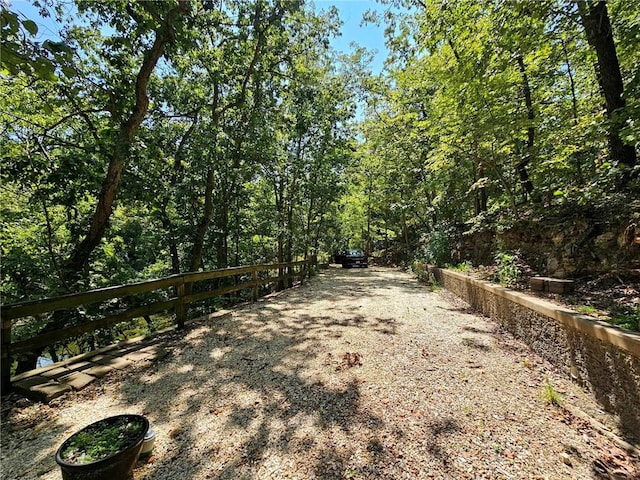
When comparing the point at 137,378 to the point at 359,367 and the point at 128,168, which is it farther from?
the point at 128,168

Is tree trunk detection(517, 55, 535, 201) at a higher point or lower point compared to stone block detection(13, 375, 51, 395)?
higher

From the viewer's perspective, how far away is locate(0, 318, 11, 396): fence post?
9.01 ft

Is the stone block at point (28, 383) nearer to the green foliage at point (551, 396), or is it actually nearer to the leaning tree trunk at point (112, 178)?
the leaning tree trunk at point (112, 178)

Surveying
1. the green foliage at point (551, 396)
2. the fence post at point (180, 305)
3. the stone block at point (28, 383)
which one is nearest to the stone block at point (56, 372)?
the stone block at point (28, 383)

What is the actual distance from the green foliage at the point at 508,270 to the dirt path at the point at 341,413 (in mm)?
1337

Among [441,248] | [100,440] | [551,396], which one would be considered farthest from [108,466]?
[441,248]

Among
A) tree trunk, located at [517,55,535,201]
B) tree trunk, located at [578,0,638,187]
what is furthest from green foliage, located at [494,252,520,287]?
tree trunk, located at [517,55,535,201]

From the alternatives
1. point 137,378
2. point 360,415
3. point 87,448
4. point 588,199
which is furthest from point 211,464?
point 588,199

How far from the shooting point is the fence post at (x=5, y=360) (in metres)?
2.75

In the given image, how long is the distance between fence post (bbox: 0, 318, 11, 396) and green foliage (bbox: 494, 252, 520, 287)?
6.67m

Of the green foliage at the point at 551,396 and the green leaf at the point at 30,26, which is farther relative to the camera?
the green foliage at the point at 551,396

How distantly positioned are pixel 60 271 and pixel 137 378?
8.62 ft

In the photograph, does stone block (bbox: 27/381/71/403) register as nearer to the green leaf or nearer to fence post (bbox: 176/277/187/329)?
fence post (bbox: 176/277/187/329)

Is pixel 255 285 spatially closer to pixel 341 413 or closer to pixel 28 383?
pixel 28 383
